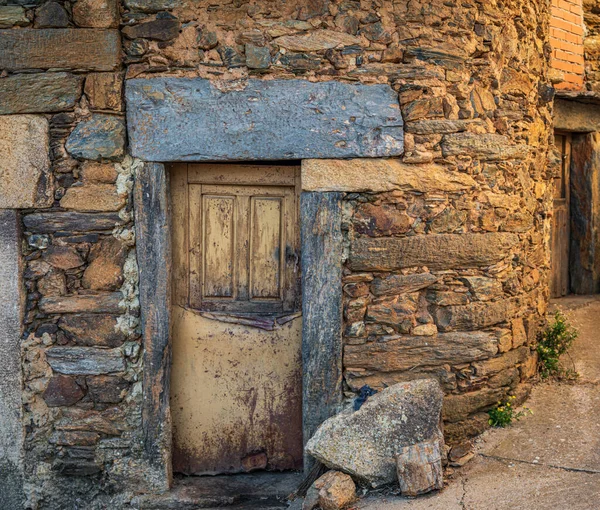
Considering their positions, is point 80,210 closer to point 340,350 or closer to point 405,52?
point 340,350

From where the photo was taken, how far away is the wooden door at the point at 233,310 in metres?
4.32

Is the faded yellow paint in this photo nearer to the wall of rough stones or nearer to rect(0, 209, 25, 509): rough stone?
the wall of rough stones

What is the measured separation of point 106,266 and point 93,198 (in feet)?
1.32

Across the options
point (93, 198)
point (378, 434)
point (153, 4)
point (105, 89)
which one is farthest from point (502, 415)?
point (153, 4)

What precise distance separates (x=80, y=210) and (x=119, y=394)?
1.11 m

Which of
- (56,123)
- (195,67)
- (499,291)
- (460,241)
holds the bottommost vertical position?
(499,291)

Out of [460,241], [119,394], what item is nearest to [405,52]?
[460,241]

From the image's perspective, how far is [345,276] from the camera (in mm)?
4133

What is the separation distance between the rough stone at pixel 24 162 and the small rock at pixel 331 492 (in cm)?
224

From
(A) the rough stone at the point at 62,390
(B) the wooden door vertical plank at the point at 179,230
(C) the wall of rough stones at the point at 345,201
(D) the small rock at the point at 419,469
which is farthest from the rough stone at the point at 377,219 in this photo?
(A) the rough stone at the point at 62,390

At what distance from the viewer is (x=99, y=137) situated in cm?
406

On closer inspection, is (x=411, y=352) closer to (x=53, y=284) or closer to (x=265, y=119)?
(x=265, y=119)

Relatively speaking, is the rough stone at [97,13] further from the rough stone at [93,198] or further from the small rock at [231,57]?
the rough stone at [93,198]

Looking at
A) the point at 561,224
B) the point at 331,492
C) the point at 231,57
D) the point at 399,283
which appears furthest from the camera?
the point at 561,224
